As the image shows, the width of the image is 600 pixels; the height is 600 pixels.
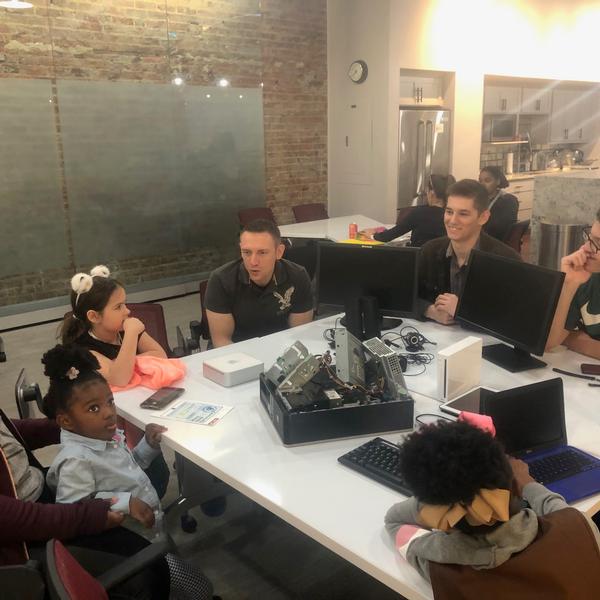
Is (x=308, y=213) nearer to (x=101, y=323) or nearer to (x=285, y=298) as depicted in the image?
(x=285, y=298)

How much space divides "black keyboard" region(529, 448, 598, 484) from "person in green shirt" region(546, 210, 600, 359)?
0.86 meters

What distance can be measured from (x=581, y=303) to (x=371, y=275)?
34.6 inches

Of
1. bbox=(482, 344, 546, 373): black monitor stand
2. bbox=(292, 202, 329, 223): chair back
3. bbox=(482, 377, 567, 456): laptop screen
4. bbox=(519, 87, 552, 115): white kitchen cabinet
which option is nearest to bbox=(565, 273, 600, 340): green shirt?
bbox=(482, 344, 546, 373): black monitor stand

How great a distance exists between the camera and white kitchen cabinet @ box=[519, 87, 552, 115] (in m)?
9.16

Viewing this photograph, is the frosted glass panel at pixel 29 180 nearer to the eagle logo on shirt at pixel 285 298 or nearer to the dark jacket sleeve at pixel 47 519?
the eagle logo on shirt at pixel 285 298

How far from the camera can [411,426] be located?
1871mm

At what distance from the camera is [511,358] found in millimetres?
2391

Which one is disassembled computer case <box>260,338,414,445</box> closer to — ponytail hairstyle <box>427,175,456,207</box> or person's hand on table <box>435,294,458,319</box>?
person's hand on table <box>435,294,458,319</box>

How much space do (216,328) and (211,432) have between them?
3.44ft

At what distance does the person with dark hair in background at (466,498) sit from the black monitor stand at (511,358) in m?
1.17

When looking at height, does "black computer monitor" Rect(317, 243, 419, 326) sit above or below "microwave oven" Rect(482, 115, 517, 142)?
below

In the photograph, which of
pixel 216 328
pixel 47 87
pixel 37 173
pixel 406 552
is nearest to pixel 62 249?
pixel 37 173

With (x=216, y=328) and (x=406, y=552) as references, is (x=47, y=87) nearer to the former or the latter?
(x=216, y=328)

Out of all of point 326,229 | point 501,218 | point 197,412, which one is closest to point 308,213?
point 326,229
